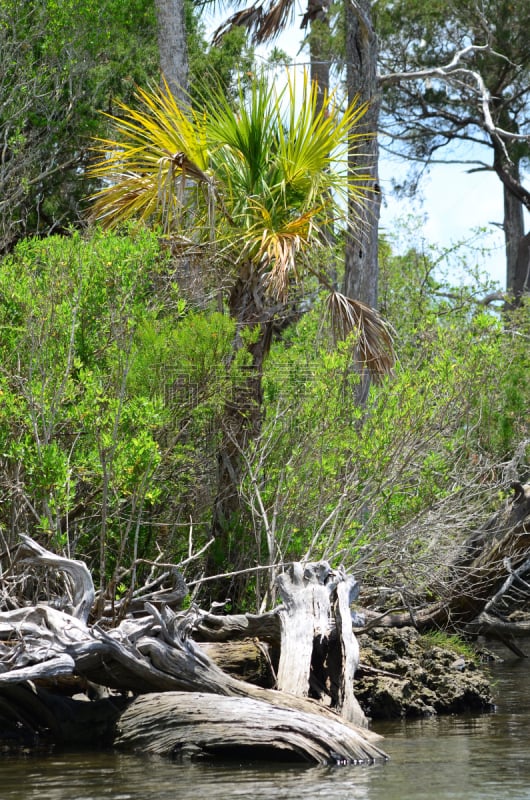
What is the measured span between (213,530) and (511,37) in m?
16.8

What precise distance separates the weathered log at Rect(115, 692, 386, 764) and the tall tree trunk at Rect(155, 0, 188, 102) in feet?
37.0

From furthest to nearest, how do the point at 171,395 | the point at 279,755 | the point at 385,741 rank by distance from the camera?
the point at 171,395, the point at 385,741, the point at 279,755

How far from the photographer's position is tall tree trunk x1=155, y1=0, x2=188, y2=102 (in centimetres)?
1739

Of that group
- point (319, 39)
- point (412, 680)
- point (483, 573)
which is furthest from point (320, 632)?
point (319, 39)

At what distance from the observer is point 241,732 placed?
786 centimetres

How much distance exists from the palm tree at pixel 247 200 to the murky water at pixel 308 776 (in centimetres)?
357

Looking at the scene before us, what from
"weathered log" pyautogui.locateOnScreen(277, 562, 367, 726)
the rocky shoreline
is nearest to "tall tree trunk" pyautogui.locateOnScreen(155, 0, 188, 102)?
the rocky shoreline

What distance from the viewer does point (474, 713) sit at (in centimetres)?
1048

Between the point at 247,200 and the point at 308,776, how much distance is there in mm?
6424

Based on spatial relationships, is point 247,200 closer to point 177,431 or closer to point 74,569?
point 177,431

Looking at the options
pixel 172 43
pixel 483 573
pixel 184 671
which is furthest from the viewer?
pixel 172 43

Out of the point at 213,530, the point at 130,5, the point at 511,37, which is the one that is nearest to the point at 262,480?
the point at 213,530

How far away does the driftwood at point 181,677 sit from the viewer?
25.7 ft

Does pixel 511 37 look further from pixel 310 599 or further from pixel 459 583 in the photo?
pixel 310 599
